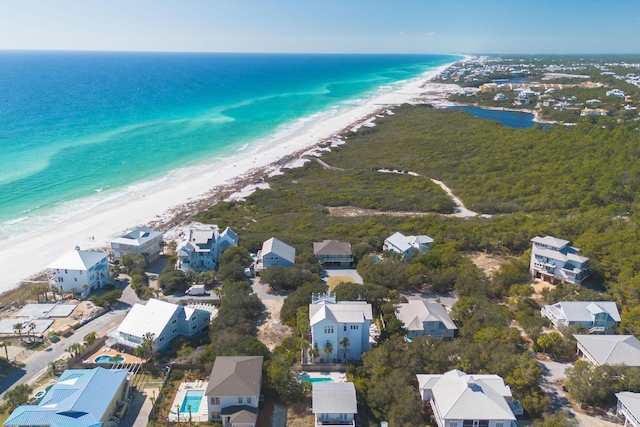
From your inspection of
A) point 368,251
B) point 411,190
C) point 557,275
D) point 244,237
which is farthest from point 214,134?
point 557,275

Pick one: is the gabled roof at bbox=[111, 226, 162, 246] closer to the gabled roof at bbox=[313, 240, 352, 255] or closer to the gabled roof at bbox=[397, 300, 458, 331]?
the gabled roof at bbox=[313, 240, 352, 255]

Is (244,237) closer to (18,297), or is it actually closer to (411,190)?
(18,297)

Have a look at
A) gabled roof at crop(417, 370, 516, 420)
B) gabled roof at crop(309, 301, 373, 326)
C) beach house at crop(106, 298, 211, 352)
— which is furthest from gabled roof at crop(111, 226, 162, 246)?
gabled roof at crop(417, 370, 516, 420)

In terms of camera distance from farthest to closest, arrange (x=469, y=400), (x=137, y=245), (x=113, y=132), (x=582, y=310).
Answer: (x=113, y=132) → (x=137, y=245) → (x=582, y=310) → (x=469, y=400)

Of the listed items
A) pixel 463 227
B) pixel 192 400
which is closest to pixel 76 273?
pixel 192 400

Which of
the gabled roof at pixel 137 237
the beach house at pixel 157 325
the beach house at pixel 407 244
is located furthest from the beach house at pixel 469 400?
the gabled roof at pixel 137 237

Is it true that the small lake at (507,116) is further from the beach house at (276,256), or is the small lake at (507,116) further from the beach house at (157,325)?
the beach house at (157,325)

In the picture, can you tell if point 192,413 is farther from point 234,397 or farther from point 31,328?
point 31,328
